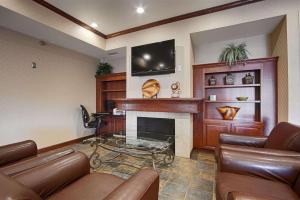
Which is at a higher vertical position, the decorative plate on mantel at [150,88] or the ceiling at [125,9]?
the ceiling at [125,9]

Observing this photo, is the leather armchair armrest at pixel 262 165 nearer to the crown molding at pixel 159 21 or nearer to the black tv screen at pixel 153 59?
the black tv screen at pixel 153 59

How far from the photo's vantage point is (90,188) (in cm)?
113

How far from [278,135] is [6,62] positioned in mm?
4414

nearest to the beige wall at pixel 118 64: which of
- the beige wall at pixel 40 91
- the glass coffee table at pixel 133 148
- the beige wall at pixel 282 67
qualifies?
the beige wall at pixel 40 91

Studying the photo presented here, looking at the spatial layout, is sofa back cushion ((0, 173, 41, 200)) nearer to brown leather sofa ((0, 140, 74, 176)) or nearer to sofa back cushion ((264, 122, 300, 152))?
brown leather sofa ((0, 140, 74, 176))

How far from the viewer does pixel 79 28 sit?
3.27m

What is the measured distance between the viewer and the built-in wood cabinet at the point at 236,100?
2.80m

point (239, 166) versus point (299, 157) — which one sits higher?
point (299, 157)

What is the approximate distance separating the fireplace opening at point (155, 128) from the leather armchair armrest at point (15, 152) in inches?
65.5

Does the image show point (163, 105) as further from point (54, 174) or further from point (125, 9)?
point (54, 174)

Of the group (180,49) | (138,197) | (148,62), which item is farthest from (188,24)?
(138,197)

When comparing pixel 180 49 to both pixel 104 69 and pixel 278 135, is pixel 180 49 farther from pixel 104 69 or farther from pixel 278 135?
pixel 104 69

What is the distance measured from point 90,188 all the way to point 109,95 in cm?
400

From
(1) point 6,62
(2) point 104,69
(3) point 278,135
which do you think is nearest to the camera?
(3) point 278,135
